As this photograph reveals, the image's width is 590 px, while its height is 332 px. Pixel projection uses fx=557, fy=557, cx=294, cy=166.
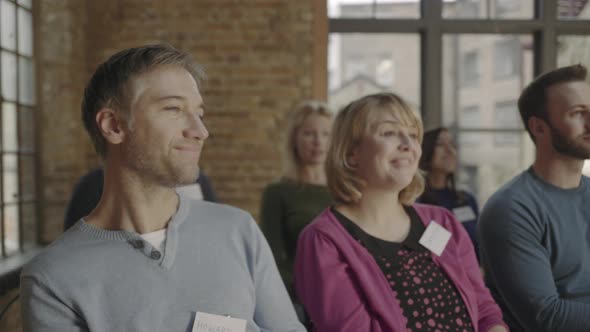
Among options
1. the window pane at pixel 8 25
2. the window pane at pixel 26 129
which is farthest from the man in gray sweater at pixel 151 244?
the window pane at pixel 26 129

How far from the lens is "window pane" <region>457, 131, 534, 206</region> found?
4891 millimetres

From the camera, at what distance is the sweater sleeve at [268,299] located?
4.61 ft

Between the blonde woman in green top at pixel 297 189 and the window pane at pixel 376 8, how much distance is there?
71.7 inches

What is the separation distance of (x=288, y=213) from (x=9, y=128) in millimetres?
1772

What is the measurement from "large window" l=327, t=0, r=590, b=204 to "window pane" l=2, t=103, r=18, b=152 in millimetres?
2445

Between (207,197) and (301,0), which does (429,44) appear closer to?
(301,0)

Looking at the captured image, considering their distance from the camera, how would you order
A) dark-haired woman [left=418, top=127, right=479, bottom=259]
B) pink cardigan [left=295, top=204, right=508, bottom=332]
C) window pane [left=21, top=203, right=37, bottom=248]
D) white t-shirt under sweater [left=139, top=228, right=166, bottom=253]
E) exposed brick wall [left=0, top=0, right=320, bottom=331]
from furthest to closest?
exposed brick wall [left=0, top=0, right=320, bottom=331] → window pane [left=21, top=203, right=37, bottom=248] → dark-haired woman [left=418, top=127, right=479, bottom=259] → pink cardigan [left=295, top=204, right=508, bottom=332] → white t-shirt under sweater [left=139, top=228, right=166, bottom=253]

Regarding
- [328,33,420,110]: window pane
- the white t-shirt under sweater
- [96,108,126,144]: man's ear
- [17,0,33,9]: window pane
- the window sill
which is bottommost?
the window sill

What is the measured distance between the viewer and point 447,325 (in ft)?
5.52

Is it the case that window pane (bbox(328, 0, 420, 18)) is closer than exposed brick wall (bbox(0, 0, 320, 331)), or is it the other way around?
exposed brick wall (bbox(0, 0, 320, 331))

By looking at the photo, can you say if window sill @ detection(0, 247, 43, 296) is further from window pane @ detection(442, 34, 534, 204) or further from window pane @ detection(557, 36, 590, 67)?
window pane @ detection(557, 36, 590, 67)

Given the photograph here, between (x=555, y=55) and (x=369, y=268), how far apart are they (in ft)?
12.9

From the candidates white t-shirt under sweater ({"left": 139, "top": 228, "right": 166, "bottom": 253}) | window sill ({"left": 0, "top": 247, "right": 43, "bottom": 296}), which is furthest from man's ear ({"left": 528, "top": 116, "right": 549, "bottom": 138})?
window sill ({"left": 0, "top": 247, "right": 43, "bottom": 296})

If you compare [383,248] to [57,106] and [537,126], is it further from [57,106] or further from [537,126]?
[57,106]
